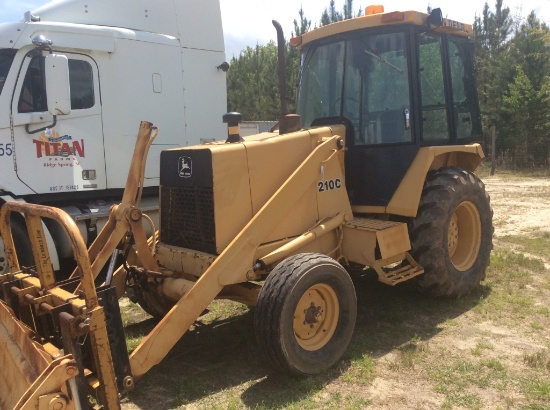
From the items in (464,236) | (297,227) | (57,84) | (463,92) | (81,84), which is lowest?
(464,236)

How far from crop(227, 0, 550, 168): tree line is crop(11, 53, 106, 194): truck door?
11.5m

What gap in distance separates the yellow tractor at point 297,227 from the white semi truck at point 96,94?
1.66 meters

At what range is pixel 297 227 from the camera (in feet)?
14.3

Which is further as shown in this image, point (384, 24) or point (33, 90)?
point (33, 90)

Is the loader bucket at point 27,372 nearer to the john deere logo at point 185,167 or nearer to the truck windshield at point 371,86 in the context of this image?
the john deere logo at point 185,167

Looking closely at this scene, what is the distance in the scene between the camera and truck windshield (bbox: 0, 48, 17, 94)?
5777 mm

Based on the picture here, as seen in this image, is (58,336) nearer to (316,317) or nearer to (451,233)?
(316,317)

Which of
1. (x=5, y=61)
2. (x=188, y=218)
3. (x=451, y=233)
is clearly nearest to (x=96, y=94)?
(x=5, y=61)

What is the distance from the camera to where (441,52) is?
17.1 feet

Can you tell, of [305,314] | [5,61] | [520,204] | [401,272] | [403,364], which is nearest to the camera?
[305,314]

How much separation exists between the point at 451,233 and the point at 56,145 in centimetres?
439

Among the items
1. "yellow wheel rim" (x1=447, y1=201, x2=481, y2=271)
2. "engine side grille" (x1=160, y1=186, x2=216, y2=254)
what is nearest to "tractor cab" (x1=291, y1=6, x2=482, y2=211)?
"yellow wheel rim" (x1=447, y1=201, x2=481, y2=271)

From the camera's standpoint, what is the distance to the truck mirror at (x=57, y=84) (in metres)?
5.54

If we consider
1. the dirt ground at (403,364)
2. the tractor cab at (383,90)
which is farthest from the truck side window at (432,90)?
the dirt ground at (403,364)
